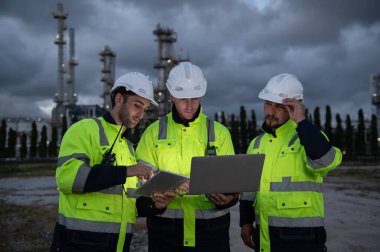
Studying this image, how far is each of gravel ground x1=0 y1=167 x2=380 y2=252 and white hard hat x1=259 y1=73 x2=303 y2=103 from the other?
3825mm

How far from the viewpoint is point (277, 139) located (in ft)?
11.1

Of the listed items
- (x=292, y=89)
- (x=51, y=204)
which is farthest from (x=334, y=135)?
(x=292, y=89)

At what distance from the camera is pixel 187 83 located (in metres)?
3.25

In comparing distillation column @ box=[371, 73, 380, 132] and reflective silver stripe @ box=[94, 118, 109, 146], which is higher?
distillation column @ box=[371, 73, 380, 132]

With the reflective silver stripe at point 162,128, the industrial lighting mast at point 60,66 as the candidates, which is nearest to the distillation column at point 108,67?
the industrial lighting mast at point 60,66

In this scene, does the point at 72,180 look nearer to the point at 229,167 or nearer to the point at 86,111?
the point at 229,167

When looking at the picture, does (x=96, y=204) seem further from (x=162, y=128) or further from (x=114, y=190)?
(x=162, y=128)

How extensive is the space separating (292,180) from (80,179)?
192 centimetres

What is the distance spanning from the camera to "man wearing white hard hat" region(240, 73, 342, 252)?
290 centimetres

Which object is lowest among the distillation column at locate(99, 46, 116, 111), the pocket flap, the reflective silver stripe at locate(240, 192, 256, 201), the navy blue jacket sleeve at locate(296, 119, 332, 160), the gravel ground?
the gravel ground

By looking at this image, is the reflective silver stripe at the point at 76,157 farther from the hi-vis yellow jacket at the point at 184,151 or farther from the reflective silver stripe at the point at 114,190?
the hi-vis yellow jacket at the point at 184,151

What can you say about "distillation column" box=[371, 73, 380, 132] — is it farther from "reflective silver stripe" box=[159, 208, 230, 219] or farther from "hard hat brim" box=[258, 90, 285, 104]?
"reflective silver stripe" box=[159, 208, 230, 219]

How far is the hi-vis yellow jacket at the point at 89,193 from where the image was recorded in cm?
257

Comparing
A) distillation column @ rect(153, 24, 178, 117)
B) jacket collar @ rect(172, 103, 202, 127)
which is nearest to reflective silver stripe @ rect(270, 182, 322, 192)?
jacket collar @ rect(172, 103, 202, 127)
